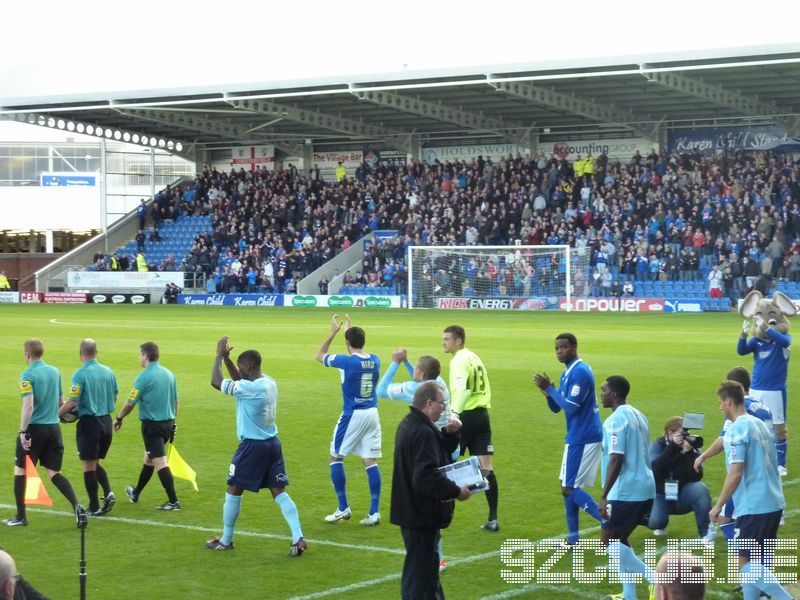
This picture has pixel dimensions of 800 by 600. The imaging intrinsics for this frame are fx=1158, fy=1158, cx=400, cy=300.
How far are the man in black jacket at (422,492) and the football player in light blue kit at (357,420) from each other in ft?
11.6

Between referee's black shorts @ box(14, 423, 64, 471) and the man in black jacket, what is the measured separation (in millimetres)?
4876

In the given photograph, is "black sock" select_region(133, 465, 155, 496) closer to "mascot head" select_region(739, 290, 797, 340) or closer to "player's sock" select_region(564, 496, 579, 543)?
"player's sock" select_region(564, 496, 579, 543)

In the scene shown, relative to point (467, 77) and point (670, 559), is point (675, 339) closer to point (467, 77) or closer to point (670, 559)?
point (467, 77)

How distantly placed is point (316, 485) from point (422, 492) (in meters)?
5.86

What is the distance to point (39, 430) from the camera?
35.5ft

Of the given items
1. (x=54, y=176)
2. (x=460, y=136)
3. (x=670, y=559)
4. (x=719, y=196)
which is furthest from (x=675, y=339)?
(x=54, y=176)

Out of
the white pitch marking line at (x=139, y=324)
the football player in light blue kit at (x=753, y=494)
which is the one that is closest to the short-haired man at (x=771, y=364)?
the football player in light blue kit at (x=753, y=494)

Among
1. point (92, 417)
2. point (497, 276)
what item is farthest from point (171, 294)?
point (92, 417)

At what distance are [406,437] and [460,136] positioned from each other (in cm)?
Answer: 4949

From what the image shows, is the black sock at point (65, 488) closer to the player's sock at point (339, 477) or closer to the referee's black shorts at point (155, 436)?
the referee's black shorts at point (155, 436)

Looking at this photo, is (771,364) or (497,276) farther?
(497,276)

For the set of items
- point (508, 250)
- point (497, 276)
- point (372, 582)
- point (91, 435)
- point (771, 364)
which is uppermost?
point (508, 250)

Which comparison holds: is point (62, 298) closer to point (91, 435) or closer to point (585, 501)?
point (91, 435)

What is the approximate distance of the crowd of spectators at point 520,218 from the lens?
4309cm
